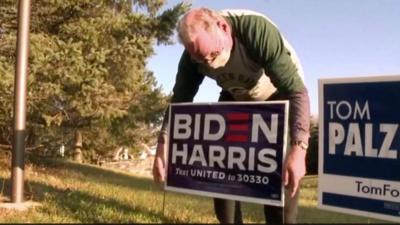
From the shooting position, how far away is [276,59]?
2.93 meters

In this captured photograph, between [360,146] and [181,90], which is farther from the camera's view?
[181,90]

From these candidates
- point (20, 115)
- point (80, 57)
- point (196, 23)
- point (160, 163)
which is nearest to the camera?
point (196, 23)

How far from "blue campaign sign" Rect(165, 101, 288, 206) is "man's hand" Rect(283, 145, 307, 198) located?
0.15m

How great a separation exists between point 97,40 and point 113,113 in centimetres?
209

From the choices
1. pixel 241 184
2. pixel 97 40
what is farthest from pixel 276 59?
pixel 97 40

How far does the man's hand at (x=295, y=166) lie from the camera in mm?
2900

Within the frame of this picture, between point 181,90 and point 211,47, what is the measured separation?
88cm

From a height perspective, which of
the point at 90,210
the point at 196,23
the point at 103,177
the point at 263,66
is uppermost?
the point at 196,23

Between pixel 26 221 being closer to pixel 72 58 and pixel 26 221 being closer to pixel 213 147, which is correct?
pixel 213 147

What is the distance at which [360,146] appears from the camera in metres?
3.33

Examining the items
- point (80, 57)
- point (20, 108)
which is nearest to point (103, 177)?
point (80, 57)

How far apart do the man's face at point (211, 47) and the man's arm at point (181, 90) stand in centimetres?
48

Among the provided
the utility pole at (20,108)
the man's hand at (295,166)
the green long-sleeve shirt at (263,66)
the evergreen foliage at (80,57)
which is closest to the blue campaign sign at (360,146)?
the green long-sleeve shirt at (263,66)

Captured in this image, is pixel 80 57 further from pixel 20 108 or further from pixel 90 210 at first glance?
pixel 90 210
